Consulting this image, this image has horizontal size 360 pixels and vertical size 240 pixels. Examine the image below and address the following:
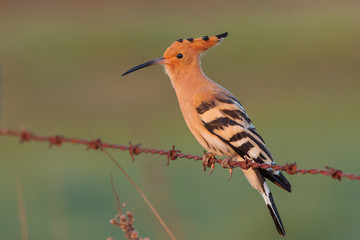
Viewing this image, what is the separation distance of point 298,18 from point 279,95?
4.25 m

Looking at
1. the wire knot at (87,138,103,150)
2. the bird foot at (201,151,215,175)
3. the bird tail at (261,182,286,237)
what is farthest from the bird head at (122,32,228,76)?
the wire knot at (87,138,103,150)

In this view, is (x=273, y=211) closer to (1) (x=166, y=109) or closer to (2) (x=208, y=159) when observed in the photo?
(2) (x=208, y=159)

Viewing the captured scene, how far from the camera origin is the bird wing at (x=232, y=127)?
3441 mm

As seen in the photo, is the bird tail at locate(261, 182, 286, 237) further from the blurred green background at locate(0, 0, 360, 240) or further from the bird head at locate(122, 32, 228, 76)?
the blurred green background at locate(0, 0, 360, 240)

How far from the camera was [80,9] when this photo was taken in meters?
20.9

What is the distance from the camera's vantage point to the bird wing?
135 inches

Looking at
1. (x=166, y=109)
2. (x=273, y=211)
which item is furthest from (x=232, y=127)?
(x=166, y=109)

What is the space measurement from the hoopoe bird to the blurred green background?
3.11ft

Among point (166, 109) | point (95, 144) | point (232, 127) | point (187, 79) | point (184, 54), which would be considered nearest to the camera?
point (95, 144)

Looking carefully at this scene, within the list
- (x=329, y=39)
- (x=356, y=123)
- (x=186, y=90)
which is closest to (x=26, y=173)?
(x=356, y=123)

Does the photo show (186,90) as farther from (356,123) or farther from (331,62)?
(331,62)

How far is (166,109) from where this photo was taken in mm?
12867

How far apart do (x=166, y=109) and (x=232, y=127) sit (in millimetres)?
9372

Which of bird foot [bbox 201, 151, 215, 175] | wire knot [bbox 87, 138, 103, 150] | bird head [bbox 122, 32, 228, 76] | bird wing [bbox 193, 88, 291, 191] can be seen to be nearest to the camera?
wire knot [bbox 87, 138, 103, 150]
